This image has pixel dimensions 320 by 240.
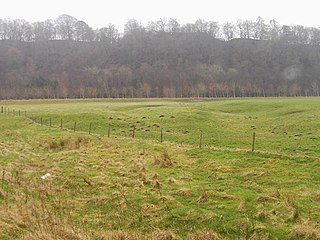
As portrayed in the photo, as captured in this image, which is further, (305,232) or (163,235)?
(163,235)

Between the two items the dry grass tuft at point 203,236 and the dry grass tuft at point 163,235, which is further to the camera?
the dry grass tuft at point 163,235

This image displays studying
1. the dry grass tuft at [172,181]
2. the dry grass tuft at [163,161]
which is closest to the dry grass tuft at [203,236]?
the dry grass tuft at [172,181]

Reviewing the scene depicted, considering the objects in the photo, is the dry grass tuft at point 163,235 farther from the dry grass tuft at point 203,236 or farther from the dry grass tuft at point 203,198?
the dry grass tuft at point 203,198

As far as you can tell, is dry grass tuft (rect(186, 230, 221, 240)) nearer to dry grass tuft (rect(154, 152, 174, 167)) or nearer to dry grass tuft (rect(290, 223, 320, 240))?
dry grass tuft (rect(290, 223, 320, 240))

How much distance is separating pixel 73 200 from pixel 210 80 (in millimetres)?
165716

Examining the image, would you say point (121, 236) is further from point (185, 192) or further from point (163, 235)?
point (185, 192)

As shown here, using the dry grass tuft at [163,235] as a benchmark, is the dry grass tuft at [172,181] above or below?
above

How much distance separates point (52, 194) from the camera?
14.2 m

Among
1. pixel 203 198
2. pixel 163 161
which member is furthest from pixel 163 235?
pixel 163 161

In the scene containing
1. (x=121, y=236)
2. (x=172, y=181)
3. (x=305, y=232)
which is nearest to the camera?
(x=121, y=236)

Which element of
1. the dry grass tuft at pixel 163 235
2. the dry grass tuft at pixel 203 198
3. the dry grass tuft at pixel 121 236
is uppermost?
the dry grass tuft at pixel 203 198

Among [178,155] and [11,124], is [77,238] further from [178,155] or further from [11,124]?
[11,124]

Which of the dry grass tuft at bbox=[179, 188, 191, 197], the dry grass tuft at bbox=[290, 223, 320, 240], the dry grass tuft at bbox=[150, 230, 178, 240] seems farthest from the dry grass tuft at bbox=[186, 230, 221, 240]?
the dry grass tuft at bbox=[179, 188, 191, 197]

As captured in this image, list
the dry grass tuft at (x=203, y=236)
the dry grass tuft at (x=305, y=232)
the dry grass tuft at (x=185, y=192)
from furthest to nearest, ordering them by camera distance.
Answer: the dry grass tuft at (x=185, y=192) → the dry grass tuft at (x=203, y=236) → the dry grass tuft at (x=305, y=232)
